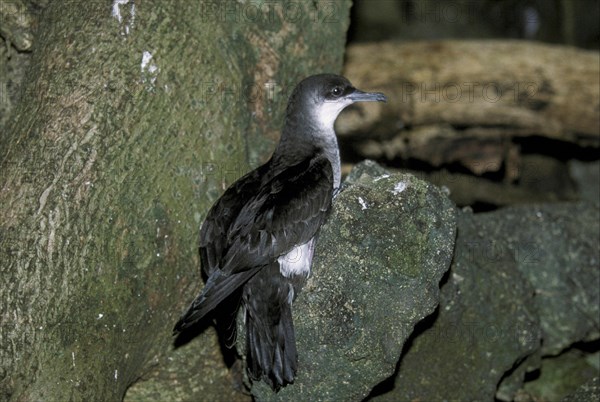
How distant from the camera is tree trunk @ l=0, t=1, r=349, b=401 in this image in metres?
4.09

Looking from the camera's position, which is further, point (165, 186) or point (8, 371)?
point (165, 186)

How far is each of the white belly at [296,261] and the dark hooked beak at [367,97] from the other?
3.88ft

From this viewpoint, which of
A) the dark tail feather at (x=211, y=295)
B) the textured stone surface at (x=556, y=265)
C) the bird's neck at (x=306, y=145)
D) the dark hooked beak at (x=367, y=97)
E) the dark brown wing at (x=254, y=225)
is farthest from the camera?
the textured stone surface at (x=556, y=265)

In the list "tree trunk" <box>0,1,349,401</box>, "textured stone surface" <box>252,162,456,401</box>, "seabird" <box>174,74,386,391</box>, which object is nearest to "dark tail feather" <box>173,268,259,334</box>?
"seabird" <box>174,74,386,391</box>

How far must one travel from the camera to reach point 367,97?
16.8ft

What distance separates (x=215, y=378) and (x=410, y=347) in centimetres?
121

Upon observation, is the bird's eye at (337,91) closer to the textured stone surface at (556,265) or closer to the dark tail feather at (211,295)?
the textured stone surface at (556,265)

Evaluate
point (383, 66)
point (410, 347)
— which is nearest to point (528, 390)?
point (410, 347)

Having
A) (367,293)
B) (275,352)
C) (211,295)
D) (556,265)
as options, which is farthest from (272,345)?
(556,265)

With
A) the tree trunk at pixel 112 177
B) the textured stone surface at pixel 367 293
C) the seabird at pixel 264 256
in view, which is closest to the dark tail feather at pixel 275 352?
the seabird at pixel 264 256

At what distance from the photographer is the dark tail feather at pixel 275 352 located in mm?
4199

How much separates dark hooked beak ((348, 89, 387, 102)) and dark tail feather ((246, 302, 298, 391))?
1587mm

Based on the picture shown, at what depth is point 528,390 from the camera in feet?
18.6

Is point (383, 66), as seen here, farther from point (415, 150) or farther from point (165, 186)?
point (165, 186)
